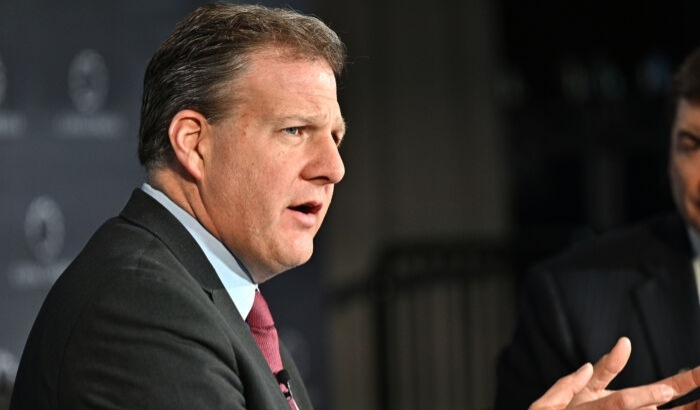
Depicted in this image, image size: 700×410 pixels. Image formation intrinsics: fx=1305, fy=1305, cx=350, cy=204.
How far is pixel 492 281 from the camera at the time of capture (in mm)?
6910

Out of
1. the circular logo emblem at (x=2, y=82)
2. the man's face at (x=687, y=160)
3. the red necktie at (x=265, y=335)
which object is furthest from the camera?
the circular logo emblem at (x=2, y=82)

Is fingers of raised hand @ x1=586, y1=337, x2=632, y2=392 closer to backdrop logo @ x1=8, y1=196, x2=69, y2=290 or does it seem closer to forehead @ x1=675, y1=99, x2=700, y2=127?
forehead @ x1=675, y1=99, x2=700, y2=127

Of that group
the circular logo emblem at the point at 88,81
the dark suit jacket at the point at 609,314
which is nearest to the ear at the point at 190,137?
the dark suit jacket at the point at 609,314

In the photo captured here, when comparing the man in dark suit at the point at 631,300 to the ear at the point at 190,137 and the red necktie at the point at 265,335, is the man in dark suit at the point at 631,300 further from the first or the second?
the ear at the point at 190,137

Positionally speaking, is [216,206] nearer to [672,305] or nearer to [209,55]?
[209,55]

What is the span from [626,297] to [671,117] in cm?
44

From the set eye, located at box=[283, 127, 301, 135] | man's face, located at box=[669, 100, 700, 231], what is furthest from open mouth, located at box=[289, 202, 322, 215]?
man's face, located at box=[669, 100, 700, 231]

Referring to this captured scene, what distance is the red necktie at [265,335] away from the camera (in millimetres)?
2186

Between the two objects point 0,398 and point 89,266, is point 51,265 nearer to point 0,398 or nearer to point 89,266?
point 0,398

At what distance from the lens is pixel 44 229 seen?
12.8 feet

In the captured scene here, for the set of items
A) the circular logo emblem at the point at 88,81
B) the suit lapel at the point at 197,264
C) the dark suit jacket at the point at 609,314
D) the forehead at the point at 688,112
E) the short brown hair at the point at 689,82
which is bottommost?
the dark suit jacket at the point at 609,314

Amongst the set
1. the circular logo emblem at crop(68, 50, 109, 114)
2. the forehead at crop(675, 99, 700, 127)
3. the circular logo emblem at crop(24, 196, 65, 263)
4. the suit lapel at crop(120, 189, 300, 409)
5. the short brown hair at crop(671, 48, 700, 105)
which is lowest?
the circular logo emblem at crop(24, 196, 65, 263)

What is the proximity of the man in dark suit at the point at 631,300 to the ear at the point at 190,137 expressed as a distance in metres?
1.20

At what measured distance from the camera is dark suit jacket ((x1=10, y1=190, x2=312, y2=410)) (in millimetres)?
1811
